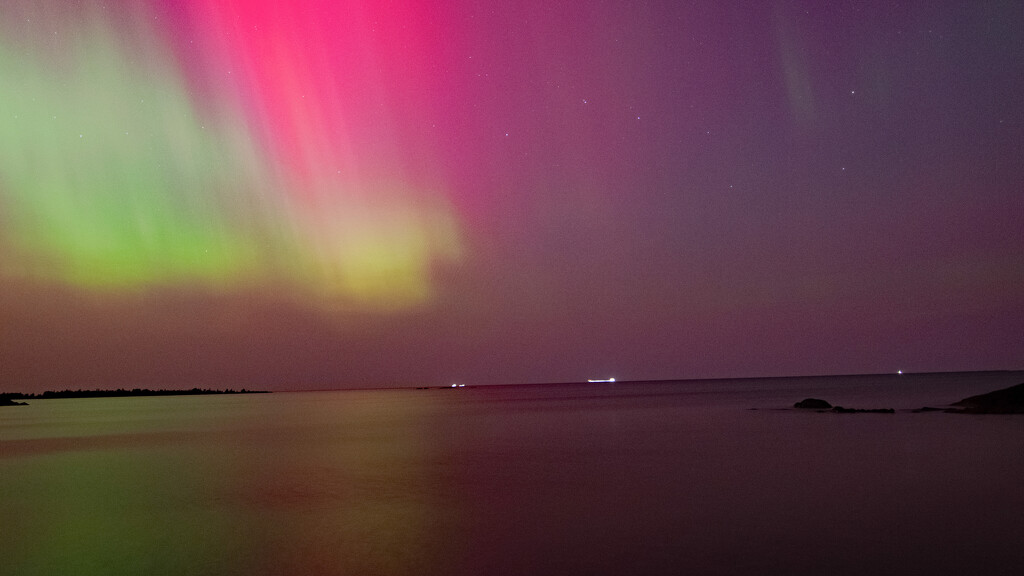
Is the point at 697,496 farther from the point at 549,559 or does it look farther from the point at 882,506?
the point at 549,559

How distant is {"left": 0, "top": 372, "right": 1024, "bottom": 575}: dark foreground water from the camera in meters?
14.4

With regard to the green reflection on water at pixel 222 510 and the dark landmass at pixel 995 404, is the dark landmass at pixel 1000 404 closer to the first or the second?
the dark landmass at pixel 995 404

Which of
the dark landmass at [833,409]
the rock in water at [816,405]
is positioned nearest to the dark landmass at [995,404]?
the dark landmass at [833,409]

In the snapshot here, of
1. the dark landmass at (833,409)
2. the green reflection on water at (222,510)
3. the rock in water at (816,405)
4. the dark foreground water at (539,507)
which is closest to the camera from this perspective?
the dark foreground water at (539,507)

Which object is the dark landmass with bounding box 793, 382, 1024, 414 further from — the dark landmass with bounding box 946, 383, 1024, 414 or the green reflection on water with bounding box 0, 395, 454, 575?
the green reflection on water with bounding box 0, 395, 454, 575

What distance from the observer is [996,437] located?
34031mm

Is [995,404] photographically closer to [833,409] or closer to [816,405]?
[833,409]

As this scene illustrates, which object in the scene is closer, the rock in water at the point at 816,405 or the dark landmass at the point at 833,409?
the dark landmass at the point at 833,409

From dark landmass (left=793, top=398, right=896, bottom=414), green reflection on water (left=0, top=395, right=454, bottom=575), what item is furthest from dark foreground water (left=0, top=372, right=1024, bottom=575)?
dark landmass (left=793, top=398, right=896, bottom=414)

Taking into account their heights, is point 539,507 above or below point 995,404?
below

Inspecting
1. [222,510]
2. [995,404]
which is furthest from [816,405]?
[222,510]

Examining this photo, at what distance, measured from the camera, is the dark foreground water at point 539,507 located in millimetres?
14352

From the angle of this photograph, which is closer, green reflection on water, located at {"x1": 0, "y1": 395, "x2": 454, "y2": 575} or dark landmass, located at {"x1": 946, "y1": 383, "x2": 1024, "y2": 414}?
green reflection on water, located at {"x1": 0, "y1": 395, "x2": 454, "y2": 575}

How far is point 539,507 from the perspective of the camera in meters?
20.0
